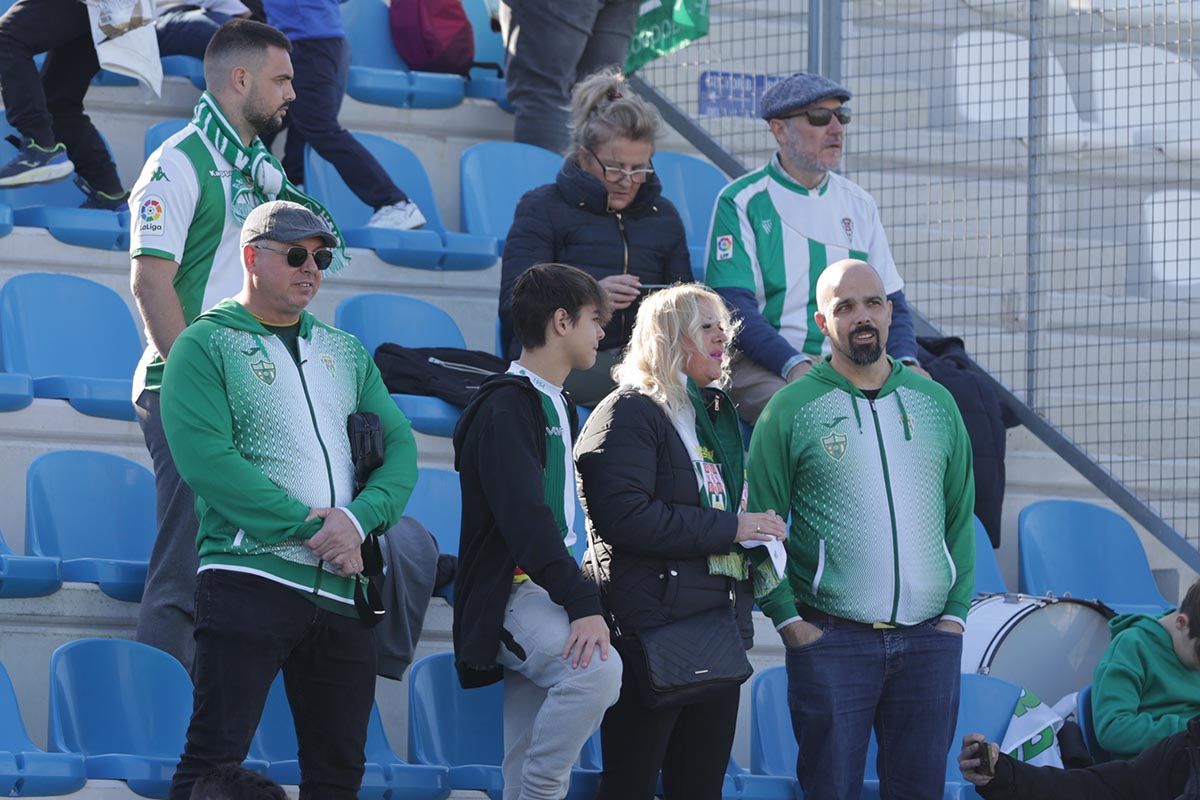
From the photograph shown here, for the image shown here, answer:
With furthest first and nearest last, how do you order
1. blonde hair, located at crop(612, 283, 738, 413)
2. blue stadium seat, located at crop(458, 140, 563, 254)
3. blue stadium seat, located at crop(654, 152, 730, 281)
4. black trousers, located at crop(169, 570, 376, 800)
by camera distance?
1. blue stadium seat, located at crop(654, 152, 730, 281)
2. blue stadium seat, located at crop(458, 140, 563, 254)
3. blonde hair, located at crop(612, 283, 738, 413)
4. black trousers, located at crop(169, 570, 376, 800)

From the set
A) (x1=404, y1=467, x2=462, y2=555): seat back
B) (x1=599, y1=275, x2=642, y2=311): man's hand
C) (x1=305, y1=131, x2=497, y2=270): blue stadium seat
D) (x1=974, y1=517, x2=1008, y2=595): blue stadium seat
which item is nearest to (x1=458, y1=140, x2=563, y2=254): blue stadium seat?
(x1=305, y1=131, x2=497, y2=270): blue stadium seat

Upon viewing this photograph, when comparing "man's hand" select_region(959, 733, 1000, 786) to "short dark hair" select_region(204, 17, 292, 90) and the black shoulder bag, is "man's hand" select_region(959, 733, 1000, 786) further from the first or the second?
"short dark hair" select_region(204, 17, 292, 90)

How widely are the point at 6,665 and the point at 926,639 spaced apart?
2.04m

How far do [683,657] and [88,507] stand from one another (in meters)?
1.65

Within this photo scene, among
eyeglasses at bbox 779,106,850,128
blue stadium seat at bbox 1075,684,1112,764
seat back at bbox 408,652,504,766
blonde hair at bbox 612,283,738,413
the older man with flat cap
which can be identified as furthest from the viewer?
eyeglasses at bbox 779,106,850,128

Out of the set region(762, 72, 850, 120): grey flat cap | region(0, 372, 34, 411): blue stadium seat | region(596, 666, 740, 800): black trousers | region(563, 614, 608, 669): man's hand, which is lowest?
region(596, 666, 740, 800): black trousers

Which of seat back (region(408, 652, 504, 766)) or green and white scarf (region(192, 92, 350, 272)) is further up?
green and white scarf (region(192, 92, 350, 272))

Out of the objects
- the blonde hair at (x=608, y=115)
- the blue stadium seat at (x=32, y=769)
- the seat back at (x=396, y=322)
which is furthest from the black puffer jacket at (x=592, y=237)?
the blue stadium seat at (x=32, y=769)

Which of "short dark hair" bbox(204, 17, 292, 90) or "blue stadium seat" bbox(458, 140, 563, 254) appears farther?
"blue stadium seat" bbox(458, 140, 563, 254)

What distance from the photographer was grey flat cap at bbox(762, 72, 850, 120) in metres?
5.79

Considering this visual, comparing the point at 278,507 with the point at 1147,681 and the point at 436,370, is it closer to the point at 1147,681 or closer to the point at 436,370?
the point at 436,370

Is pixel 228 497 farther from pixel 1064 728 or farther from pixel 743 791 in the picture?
pixel 1064 728

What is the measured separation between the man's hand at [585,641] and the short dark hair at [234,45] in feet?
5.09

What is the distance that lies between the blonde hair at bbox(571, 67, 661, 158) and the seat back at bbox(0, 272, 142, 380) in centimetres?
135
